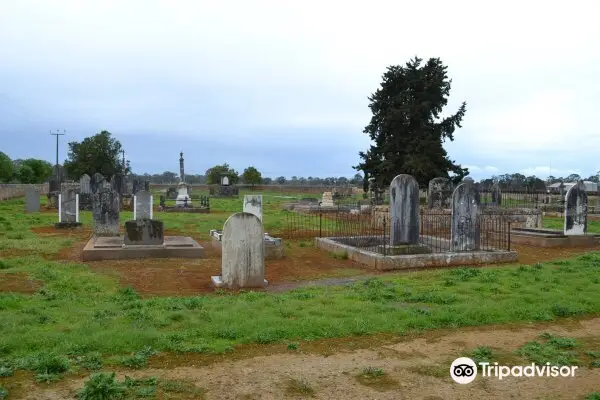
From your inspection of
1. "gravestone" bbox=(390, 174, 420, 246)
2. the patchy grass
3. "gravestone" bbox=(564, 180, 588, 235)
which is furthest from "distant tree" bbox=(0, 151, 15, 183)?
the patchy grass

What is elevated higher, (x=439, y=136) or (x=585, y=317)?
(x=439, y=136)

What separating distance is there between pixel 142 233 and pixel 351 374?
10.1m

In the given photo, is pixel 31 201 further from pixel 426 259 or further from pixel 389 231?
pixel 426 259

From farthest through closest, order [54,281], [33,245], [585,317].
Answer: [33,245] < [54,281] < [585,317]

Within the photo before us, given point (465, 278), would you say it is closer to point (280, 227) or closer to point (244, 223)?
point (244, 223)

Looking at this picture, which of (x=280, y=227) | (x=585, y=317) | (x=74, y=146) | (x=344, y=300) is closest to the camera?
(x=585, y=317)

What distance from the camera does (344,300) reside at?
28.6 ft

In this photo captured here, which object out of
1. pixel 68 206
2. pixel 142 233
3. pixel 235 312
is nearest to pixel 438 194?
pixel 68 206

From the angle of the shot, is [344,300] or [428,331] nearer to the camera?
[428,331]

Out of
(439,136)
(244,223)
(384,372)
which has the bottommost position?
(384,372)

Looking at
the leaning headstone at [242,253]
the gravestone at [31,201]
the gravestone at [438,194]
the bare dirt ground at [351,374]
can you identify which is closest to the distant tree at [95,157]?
the gravestone at [31,201]

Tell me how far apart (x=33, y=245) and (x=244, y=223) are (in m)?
8.52

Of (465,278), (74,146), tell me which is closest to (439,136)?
(465,278)

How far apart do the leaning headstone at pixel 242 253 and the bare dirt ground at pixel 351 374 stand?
403 centimetres
